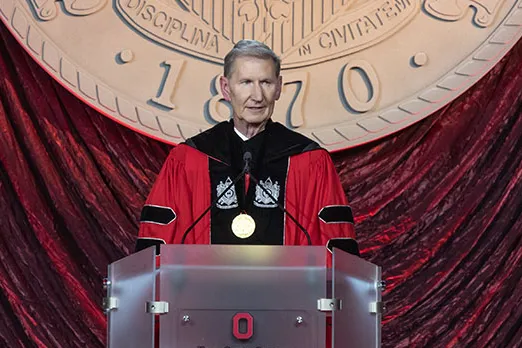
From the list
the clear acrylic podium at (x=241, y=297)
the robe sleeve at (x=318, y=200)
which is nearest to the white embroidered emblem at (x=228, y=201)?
the robe sleeve at (x=318, y=200)

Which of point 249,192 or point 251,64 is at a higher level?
point 251,64

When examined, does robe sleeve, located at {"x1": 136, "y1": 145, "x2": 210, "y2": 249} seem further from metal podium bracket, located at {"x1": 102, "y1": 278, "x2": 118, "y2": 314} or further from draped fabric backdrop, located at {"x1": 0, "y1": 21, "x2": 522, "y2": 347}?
draped fabric backdrop, located at {"x1": 0, "y1": 21, "x2": 522, "y2": 347}

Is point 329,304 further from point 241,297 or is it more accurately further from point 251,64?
point 251,64

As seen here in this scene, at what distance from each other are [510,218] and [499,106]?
1.67 feet

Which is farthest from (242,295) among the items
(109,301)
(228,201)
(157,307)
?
(228,201)

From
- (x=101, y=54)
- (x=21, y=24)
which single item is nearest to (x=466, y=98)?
(x=101, y=54)

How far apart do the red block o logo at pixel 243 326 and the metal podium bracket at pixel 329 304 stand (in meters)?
0.17

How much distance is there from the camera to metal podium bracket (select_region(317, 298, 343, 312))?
2635 millimetres

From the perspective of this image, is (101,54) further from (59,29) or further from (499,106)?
(499,106)

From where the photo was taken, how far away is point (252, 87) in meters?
3.40

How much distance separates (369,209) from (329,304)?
2.46 meters

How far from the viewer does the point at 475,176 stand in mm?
5059

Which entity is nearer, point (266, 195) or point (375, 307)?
point (375, 307)

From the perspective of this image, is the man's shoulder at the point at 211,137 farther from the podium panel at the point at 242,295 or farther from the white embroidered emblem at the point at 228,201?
the podium panel at the point at 242,295
